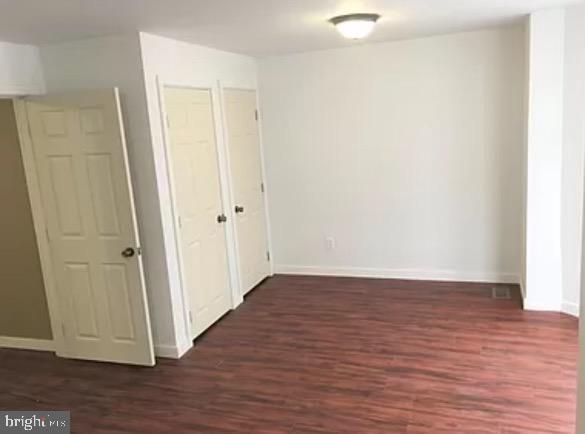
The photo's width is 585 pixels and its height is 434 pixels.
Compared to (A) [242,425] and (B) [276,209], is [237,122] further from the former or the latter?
(A) [242,425]

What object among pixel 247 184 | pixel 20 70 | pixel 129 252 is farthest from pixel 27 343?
pixel 247 184

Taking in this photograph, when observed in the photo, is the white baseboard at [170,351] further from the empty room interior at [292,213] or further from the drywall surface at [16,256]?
the drywall surface at [16,256]

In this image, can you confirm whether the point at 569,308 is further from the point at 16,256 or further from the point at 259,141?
the point at 16,256

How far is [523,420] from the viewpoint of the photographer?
2.77 meters

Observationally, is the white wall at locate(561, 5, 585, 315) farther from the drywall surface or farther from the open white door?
the drywall surface

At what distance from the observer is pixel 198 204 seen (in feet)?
13.7

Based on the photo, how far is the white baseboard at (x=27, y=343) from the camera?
13.6 feet

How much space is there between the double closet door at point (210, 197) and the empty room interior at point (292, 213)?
0.03 meters

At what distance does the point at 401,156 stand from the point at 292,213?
4.45 feet

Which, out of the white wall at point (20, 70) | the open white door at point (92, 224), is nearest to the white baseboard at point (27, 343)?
the open white door at point (92, 224)

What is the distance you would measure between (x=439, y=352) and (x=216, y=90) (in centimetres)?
287

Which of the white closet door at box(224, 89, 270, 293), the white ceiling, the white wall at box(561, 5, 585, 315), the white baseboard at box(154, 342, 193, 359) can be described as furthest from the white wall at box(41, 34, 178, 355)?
the white wall at box(561, 5, 585, 315)

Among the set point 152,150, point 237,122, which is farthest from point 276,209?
point 152,150

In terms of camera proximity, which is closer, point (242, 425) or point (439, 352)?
point (242, 425)
